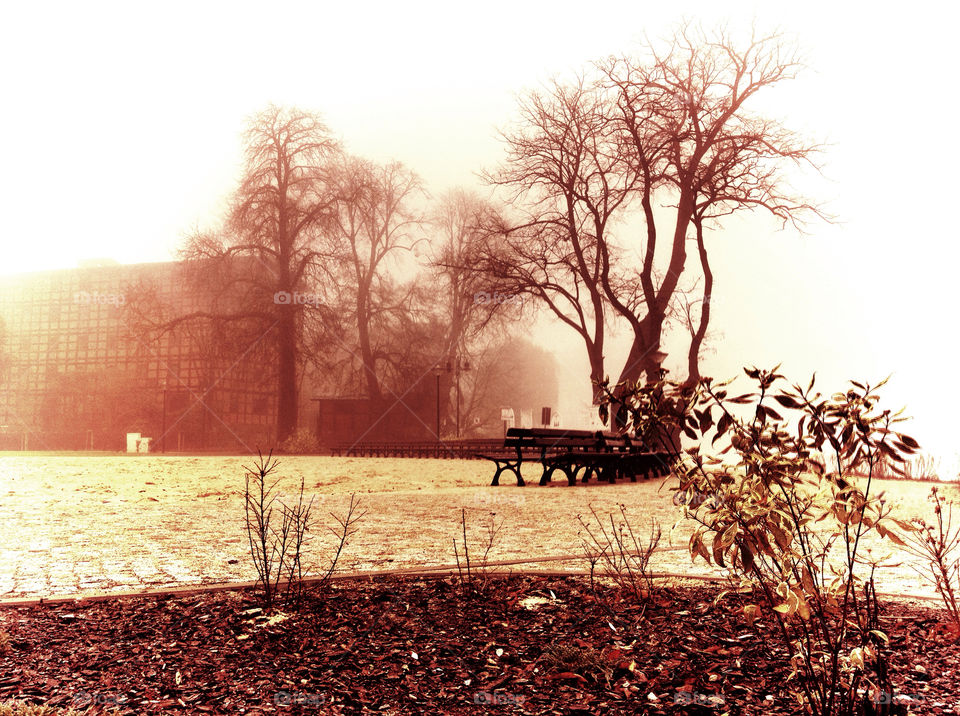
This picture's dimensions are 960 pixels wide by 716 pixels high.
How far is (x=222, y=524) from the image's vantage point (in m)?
7.91

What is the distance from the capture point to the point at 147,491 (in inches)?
472

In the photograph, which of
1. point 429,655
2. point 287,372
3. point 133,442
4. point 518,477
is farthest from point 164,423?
point 429,655

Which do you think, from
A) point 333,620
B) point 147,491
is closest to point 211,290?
point 147,491

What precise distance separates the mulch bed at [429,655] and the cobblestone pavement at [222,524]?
0.66 metres

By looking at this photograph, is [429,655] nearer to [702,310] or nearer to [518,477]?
[518,477]

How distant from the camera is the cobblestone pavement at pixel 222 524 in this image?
5.48 metres

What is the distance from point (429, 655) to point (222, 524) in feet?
16.4

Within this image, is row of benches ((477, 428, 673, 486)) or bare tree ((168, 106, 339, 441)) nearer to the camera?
row of benches ((477, 428, 673, 486))

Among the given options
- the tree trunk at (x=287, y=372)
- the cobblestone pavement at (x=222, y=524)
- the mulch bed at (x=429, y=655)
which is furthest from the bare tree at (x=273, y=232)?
the mulch bed at (x=429, y=655)

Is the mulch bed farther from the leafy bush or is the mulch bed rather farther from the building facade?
the building facade

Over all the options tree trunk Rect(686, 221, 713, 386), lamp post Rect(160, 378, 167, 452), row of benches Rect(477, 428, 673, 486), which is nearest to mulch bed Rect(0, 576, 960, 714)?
row of benches Rect(477, 428, 673, 486)

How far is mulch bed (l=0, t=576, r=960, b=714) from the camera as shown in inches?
126

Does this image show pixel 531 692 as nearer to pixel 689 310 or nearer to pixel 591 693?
pixel 591 693

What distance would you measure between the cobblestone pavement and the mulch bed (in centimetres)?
66
